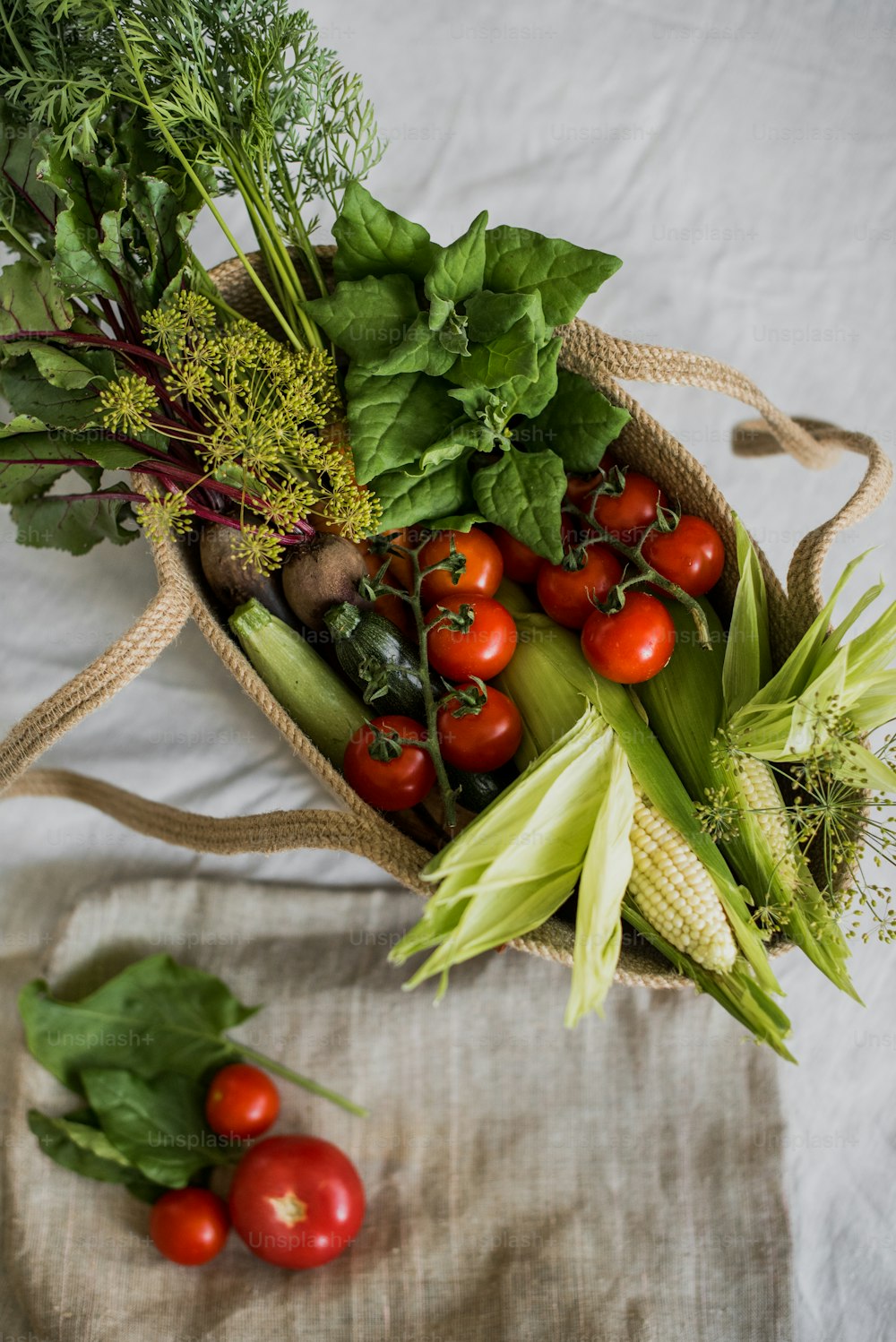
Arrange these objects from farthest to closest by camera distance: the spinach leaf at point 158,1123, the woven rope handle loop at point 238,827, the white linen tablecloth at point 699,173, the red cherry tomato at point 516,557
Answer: the white linen tablecloth at point 699,173
the spinach leaf at point 158,1123
the red cherry tomato at point 516,557
the woven rope handle loop at point 238,827

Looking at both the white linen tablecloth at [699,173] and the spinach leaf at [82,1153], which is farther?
the white linen tablecloth at [699,173]

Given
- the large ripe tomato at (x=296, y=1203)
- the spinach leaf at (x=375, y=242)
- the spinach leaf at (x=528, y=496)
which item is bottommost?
the large ripe tomato at (x=296, y=1203)

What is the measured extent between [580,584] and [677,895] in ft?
1.19

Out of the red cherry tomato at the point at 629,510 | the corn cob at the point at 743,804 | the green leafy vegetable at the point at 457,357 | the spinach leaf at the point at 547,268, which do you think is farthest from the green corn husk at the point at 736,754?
the spinach leaf at the point at 547,268

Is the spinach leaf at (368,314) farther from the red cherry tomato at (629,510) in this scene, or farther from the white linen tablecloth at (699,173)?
the white linen tablecloth at (699,173)

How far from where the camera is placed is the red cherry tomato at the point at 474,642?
44.4 inches

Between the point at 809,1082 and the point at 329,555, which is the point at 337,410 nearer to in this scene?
the point at 329,555

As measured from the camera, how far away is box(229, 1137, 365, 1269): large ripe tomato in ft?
4.25

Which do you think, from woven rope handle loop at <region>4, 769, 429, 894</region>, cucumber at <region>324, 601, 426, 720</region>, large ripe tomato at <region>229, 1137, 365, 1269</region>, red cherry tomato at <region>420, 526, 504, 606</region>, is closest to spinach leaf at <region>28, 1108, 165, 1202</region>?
A: large ripe tomato at <region>229, 1137, 365, 1269</region>

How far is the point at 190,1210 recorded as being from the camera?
4.36 feet

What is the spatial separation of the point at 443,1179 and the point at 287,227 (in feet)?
4.07

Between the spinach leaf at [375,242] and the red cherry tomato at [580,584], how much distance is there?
367mm

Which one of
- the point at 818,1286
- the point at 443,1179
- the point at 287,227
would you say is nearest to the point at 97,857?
the point at 443,1179

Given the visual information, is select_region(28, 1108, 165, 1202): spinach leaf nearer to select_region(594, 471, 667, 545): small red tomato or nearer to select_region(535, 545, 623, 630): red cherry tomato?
select_region(535, 545, 623, 630): red cherry tomato
